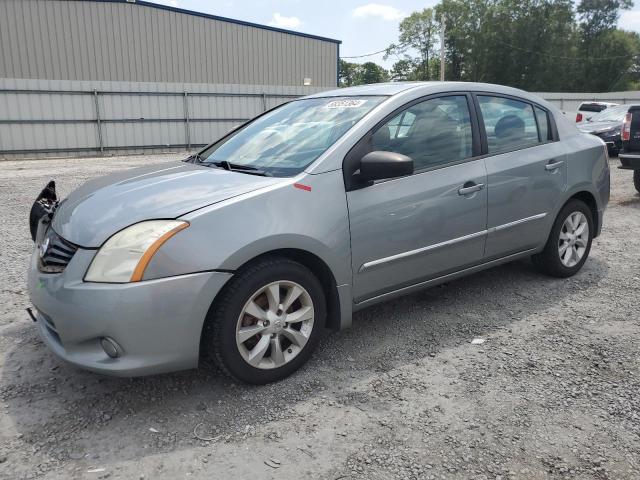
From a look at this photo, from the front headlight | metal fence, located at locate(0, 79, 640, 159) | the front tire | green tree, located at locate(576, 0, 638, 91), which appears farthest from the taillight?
green tree, located at locate(576, 0, 638, 91)

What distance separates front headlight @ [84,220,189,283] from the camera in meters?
2.49

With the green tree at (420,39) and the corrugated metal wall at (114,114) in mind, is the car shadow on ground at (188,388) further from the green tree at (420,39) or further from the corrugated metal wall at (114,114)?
the green tree at (420,39)

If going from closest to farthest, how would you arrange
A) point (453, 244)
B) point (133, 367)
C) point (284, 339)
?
1. point (133, 367)
2. point (284, 339)
3. point (453, 244)

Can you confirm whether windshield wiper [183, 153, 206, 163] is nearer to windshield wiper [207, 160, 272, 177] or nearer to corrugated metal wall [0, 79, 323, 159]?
windshield wiper [207, 160, 272, 177]

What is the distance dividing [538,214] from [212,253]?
2.74m

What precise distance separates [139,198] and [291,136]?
111 centimetres

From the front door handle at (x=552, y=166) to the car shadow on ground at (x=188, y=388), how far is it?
1.03 meters

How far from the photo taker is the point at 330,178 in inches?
121

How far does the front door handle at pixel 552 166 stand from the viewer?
4185 mm

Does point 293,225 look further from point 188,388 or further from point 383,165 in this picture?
point 188,388

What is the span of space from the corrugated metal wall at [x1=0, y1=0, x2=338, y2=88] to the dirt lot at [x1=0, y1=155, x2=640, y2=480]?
61.2 ft

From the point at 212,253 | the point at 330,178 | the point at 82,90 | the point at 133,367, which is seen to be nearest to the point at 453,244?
the point at 330,178

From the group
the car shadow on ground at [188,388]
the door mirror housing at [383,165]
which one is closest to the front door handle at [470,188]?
the door mirror housing at [383,165]

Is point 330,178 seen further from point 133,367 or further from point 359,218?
point 133,367
